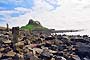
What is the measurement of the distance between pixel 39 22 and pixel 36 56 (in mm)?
49829

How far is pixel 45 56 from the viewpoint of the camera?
64.4 ft

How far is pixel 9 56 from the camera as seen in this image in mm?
19078

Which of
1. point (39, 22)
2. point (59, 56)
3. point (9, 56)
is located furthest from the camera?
point (39, 22)

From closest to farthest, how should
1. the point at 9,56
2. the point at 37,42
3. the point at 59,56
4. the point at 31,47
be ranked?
1. the point at 9,56
2. the point at 59,56
3. the point at 31,47
4. the point at 37,42

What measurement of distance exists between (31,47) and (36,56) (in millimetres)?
2986

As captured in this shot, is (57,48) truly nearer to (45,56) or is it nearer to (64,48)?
(64,48)

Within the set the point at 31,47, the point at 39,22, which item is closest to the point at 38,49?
the point at 31,47

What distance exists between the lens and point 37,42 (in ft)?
80.9

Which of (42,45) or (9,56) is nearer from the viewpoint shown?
(9,56)

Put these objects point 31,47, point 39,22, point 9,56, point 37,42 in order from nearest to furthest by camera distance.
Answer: point 9,56 → point 31,47 → point 37,42 → point 39,22

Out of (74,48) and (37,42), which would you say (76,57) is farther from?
(37,42)

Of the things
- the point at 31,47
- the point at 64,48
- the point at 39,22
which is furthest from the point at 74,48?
the point at 39,22

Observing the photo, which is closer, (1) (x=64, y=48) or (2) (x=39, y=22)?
(1) (x=64, y=48)

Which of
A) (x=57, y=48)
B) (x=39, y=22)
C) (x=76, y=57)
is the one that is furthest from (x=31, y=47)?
(x=39, y=22)
